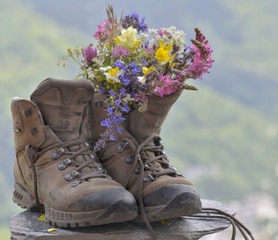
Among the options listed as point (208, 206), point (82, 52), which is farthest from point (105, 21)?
point (208, 206)

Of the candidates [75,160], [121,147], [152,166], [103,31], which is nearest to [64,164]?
[75,160]

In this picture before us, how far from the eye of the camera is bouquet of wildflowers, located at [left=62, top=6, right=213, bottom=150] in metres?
1.63

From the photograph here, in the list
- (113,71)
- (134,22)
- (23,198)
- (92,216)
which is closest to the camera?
(92,216)

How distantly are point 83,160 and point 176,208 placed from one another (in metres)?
0.41

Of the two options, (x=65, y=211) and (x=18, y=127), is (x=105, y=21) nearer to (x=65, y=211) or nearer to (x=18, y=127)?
(x=18, y=127)

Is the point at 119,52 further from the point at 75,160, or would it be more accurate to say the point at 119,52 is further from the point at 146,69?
the point at 75,160

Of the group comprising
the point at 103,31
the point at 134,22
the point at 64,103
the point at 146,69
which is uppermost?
the point at 134,22

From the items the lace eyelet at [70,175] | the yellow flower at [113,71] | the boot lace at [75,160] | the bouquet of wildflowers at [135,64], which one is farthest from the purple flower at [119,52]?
the lace eyelet at [70,175]

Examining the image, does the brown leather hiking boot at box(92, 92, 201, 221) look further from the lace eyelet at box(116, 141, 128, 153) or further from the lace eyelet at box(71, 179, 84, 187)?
the lace eyelet at box(71, 179, 84, 187)

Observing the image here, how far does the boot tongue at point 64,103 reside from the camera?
172 cm

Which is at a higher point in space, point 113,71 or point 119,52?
point 119,52

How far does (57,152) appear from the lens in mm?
1729

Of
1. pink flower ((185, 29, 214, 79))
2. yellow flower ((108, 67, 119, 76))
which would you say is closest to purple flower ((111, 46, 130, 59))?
yellow flower ((108, 67, 119, 76))

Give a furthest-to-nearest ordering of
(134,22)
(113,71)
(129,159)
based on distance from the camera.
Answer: (134,22), (129,159), (113,71)
